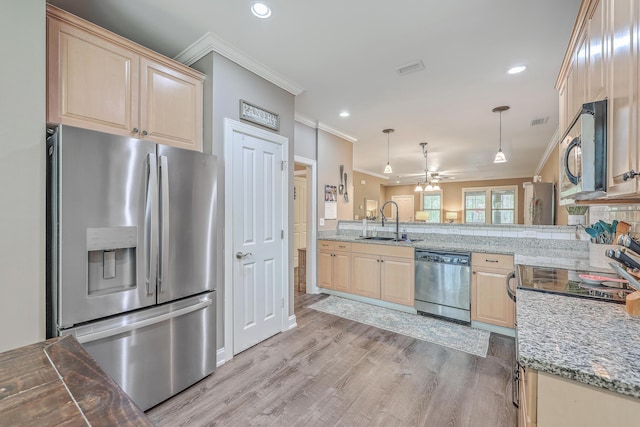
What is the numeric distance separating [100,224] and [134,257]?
278mm

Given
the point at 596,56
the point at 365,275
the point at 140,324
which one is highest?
the point at 596,56

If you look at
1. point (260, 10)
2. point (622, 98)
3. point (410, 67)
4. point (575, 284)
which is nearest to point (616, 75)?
point (622, 98)

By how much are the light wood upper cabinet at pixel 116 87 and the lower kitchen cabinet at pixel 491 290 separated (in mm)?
3059

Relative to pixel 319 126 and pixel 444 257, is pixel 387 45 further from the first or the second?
pixel 444 257

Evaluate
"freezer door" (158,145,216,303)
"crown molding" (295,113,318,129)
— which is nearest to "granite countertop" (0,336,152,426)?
"freezer door" (158,145,216,303)

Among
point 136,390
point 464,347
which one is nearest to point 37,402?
point 136,390

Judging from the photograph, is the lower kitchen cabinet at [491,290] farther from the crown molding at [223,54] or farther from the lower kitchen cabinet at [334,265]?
the crown molding at [223,54]

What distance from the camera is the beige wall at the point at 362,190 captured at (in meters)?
8.20

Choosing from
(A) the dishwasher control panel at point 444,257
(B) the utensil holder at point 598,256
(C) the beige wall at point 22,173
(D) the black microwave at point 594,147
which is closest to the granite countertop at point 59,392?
(C) the beige wall at point 22,173

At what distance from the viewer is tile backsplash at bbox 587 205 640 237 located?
166cm

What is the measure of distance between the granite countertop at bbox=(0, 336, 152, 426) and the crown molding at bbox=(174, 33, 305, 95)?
2.24 m

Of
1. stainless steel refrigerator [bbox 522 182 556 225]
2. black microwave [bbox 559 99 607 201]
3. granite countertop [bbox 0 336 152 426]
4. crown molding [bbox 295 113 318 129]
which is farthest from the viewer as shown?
stainless steel refrigerator [bbox 522 182 556 225]

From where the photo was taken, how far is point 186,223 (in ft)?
6.33

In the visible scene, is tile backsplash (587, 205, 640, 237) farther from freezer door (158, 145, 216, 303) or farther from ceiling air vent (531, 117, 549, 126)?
freezer door (158, 145, 216, 303)
